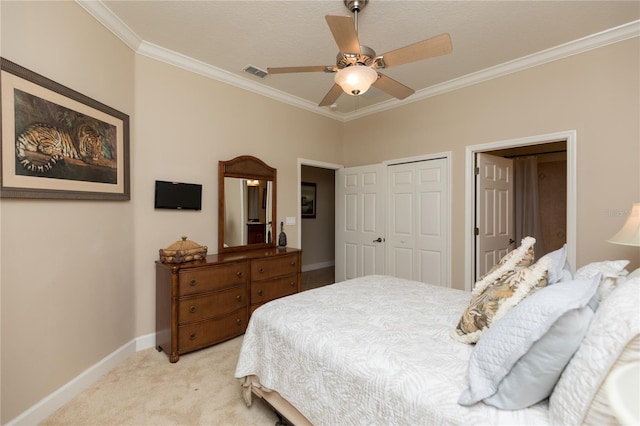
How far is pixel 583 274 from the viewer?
158 centimetres

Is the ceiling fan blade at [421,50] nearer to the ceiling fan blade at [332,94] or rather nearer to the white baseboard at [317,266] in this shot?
the ceiling fan blade at [332,94]

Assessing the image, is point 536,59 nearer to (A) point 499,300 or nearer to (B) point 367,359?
(A) point 499,300

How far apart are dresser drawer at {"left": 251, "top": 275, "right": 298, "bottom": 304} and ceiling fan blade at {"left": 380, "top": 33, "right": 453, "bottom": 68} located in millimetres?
2328

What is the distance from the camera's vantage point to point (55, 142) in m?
1.89

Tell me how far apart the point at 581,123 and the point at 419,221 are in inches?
71.5

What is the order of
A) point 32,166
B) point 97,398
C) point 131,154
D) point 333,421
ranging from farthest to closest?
point 131,154, point 97,398, point 32,166, point 333,421

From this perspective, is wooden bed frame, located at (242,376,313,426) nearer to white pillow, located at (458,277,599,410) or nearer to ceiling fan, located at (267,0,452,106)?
white pillow, located at (458,277,599,410)

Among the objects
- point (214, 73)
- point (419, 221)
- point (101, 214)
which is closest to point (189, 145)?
point (214, 73)

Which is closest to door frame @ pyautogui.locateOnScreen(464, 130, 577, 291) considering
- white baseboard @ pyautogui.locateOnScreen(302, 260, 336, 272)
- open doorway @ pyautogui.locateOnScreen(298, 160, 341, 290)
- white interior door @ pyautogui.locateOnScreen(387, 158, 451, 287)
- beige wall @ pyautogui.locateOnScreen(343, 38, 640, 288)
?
beige wall @ pyautogui.locateOnScreen(343, 38, 640, 288)

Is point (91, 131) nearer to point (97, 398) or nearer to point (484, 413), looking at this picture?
point (97, 398)

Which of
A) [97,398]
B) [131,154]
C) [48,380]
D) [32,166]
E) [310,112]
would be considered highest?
[310,112]

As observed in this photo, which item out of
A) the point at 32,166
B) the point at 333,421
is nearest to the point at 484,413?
the point at 333,421

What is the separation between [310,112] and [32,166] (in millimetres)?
3189

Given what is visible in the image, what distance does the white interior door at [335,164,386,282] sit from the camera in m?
4.17
